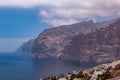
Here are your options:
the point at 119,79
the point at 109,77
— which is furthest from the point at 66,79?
the point at 119,79

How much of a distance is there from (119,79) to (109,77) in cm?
363

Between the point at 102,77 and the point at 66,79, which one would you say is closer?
the point at 102,77

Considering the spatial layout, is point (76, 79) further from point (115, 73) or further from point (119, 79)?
point (119, 79)

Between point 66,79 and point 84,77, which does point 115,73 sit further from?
point 66,79

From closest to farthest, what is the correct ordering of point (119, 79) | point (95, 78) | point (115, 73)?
point (119, 79)
point (115, 73)
point (95, 78)

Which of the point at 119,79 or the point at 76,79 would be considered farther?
the point at 76,79

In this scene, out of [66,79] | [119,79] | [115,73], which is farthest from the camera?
[66,79]

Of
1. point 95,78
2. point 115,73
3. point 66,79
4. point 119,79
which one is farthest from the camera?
point 66,79

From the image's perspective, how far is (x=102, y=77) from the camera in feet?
128

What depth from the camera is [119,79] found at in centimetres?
3434

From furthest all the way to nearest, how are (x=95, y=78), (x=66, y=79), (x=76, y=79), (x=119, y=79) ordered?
1. (x=66, y=79)
2. (x=76, y=79)
3. (x=95, y=78)
4. (x=119, y=79)

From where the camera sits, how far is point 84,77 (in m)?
45.0

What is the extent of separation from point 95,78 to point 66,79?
271 inches

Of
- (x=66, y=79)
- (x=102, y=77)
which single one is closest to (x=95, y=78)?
(x=102, y=77)
